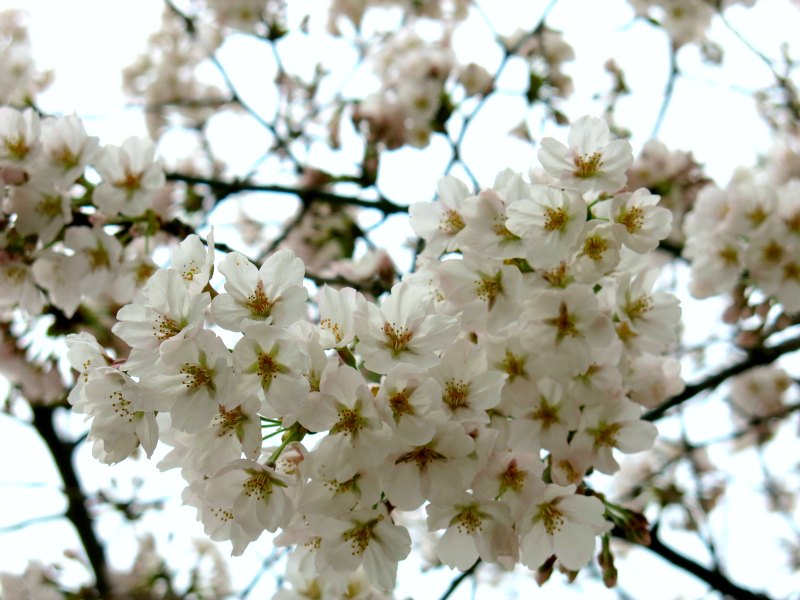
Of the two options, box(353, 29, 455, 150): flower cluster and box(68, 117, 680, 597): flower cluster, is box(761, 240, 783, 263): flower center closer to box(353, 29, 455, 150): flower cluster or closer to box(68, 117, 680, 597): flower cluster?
box(68, 117, 680, 597): flower cluster

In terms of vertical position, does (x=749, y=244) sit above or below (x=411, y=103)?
Result: below

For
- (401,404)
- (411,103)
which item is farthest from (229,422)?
(411,103)

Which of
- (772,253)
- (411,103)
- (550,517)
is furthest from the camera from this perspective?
(411,103)

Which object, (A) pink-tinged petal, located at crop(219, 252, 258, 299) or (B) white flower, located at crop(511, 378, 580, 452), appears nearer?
(A) pink-tinged petal, located at crop(219, 252, 258, 299)

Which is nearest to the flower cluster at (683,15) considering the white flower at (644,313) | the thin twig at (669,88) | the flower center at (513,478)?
the thin twig at (669,88)

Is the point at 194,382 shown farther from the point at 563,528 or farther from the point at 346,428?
the point at 563,528

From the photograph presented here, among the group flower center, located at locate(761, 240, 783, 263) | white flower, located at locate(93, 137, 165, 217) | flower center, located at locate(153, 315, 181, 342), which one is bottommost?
flower center, located at locate(153, 315, 181, 342)

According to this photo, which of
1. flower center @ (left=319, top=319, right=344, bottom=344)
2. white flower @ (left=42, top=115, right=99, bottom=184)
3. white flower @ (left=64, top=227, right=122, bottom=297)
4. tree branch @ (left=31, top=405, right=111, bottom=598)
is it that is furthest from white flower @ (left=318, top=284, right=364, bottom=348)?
tree branch @ (left=31, top=405, right=111, bottom=598)

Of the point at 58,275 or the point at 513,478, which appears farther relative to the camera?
the point at 58,275
